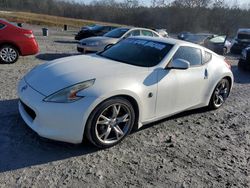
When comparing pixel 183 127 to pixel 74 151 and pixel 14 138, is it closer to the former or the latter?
pixel 74 151

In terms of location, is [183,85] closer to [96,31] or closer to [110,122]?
[110,122]

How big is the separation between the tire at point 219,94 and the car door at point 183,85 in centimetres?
55

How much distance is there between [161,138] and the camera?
423cm

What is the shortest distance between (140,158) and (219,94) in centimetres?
283

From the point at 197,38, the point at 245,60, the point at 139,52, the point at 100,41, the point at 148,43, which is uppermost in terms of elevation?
the point at 148,43

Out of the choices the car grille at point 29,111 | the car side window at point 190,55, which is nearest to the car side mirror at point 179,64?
the car side window at point 190,55

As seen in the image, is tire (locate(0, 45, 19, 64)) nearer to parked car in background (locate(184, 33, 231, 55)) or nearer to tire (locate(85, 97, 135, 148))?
tire (locate(85, 97, 135, 148))

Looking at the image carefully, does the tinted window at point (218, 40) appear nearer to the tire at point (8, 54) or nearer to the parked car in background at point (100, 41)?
the parked car in background at point (100, 41)

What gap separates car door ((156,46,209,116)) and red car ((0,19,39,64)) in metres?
5.96

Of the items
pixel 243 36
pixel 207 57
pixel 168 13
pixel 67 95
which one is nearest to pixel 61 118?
pixel 67 95

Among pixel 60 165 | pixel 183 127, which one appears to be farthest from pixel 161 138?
pixel 60 165

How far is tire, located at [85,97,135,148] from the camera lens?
354 centimetres

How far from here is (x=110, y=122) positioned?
3.75 m

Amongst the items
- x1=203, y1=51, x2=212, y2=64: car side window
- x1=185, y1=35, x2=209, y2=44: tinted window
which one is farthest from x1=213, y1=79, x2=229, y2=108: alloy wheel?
x1=185, y1=35, x2=209, y2=44: tinted window
